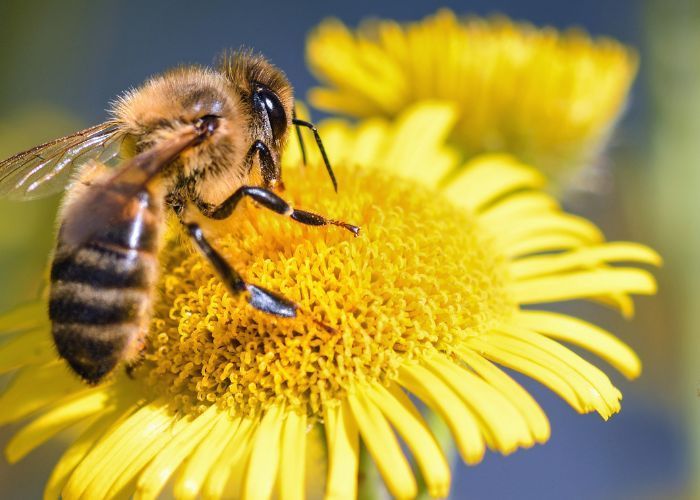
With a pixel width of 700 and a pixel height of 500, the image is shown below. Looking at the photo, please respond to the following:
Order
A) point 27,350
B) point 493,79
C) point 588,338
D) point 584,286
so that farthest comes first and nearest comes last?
point 493,79, point 584,286, point 27,350, point 588,338

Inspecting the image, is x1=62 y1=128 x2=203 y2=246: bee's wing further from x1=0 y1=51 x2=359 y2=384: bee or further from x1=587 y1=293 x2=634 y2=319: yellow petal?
x1=587 y1=293 x2=634 y2=319: yellow petal

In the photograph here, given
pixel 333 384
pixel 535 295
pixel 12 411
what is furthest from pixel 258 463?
pixel 535 295

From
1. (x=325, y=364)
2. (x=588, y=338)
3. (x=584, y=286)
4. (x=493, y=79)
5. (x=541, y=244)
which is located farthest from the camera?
(x=493, y=79)

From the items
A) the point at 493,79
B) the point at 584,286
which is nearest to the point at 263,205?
the point at 584,286

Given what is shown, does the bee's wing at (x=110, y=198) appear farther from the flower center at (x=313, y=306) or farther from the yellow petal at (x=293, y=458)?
the yellow petal at (x=293, y=458)

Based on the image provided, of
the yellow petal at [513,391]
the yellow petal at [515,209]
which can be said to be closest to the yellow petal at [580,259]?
the yellow petal at [515,209]

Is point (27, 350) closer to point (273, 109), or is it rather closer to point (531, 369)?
point (273, 109)

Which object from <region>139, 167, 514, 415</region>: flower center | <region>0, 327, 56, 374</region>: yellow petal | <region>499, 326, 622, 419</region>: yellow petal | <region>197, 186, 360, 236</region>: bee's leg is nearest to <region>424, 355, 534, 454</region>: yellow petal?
<region>139, 167, 514, 415</region>: flower center
